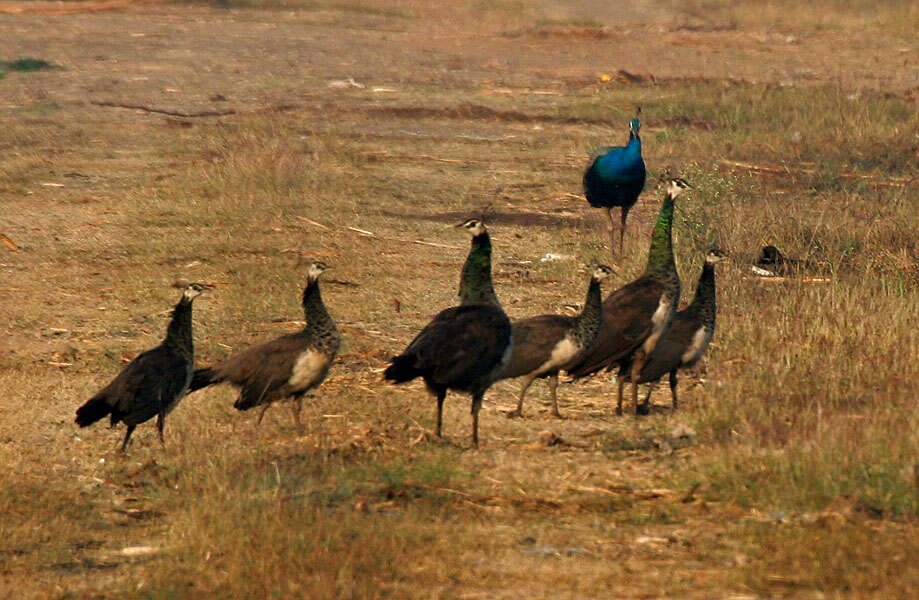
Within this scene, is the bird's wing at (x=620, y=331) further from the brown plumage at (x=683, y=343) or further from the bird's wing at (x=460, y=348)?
the bird's wing at (x=460, y=348)

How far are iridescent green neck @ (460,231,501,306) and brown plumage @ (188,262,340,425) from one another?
0.96 metres

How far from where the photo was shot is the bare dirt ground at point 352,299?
6395mm

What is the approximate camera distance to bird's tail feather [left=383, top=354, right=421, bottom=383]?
782 centimetres

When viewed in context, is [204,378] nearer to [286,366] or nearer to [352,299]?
[286,366]

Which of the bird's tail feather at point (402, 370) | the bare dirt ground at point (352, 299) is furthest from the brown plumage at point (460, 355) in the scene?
the bare dirt ground at point (352, 299)

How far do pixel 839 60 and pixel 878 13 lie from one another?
10452 mm

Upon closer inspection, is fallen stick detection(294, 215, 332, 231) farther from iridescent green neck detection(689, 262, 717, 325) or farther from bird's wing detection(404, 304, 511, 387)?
bird's wing detection(404, 304, 511, 387)

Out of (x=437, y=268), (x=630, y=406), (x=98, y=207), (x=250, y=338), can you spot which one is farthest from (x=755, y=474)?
(x=98, y=207)

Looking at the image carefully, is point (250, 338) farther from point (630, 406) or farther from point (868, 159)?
point (868, 159)

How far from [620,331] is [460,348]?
1334 mm

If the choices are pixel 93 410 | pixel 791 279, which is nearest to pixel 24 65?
pixel 791 279

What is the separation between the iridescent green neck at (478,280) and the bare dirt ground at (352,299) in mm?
907

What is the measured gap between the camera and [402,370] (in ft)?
25.7

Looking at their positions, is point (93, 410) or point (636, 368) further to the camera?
point (636, 368)
